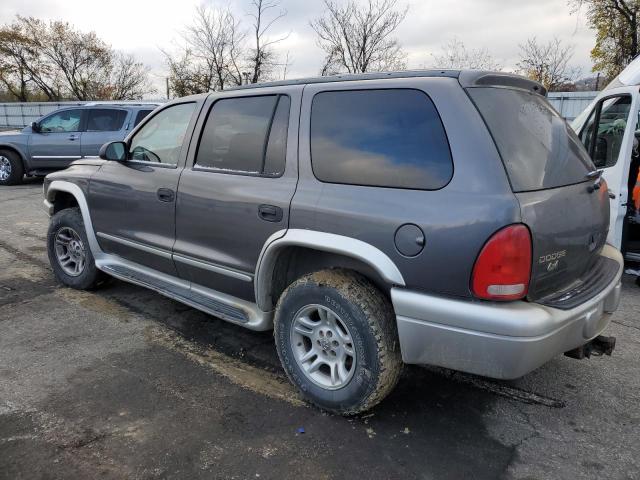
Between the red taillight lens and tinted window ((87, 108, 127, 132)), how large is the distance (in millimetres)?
10406

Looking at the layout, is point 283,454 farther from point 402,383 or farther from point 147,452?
point 402,383

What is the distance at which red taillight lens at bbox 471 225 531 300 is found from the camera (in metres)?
2.17

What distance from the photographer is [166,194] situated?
3.57 m

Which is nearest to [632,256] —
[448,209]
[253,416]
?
[448,209]

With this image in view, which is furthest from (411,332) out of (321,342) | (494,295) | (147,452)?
(147,452)

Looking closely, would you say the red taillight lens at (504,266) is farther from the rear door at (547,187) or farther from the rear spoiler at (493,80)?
the rear spoiler at (493,80)

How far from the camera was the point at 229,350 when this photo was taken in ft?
11.8

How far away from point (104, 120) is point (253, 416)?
10015 mm

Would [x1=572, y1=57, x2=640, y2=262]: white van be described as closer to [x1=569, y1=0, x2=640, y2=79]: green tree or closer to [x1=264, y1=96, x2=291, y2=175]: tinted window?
[x1=264, y1=96, x2=291, y2=175]: tinted window

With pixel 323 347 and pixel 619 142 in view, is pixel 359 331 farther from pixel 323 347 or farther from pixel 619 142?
pixel 619 142

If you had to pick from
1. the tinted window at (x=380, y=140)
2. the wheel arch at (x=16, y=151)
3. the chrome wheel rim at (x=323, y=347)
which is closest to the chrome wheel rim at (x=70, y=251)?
the chrome wheel rim at (x=323, y=347)

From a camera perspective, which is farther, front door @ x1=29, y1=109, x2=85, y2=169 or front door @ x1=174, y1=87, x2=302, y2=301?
front door @ x1=29, y1=109, x2=85, y2=169

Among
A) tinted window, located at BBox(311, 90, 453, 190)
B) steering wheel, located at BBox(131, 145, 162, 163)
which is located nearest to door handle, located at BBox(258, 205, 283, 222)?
tinted window, located at BBox(311, 90, 453, 190)

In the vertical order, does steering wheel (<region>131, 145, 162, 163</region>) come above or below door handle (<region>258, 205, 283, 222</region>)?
above
